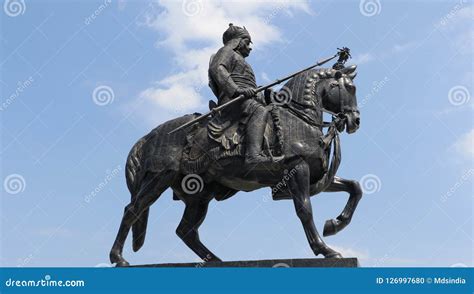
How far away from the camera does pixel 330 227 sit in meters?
12.2

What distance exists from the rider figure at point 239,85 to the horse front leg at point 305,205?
51 cm

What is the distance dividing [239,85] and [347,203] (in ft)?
8.27

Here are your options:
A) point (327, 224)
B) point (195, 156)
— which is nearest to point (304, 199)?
point (327, 224)

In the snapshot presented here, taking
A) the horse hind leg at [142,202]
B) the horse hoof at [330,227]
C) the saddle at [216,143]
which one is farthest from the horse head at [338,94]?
the horse hind leg at [142,202]

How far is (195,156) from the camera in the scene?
40.1 ft

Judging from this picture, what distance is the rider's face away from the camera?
1269 cm

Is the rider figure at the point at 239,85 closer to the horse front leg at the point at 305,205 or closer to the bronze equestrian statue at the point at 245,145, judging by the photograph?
the bronze equestrian statue at the point at 245,145

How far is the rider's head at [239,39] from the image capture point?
41.5ft

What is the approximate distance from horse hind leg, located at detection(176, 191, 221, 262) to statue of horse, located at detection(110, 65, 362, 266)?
16 mm

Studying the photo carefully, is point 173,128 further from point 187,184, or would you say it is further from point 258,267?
point 258,267

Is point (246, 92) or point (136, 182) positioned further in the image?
point (136, 182)

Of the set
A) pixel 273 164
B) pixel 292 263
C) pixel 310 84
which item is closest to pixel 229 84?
pixel 310 84

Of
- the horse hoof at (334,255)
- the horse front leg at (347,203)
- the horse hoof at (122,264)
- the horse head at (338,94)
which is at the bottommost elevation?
the horse hoof at (122,264)

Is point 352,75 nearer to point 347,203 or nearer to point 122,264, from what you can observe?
point 347,203
